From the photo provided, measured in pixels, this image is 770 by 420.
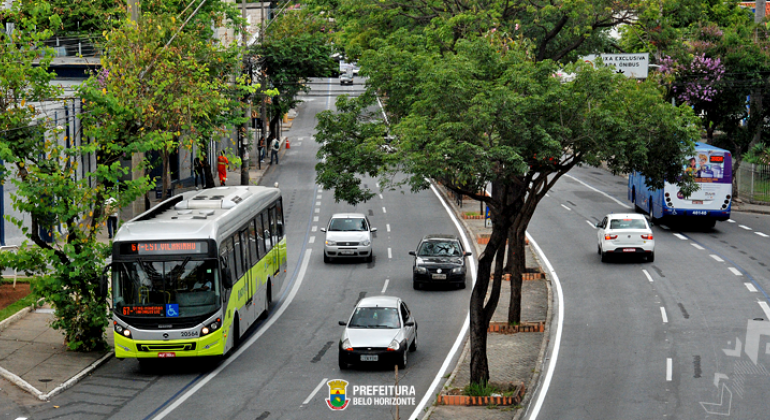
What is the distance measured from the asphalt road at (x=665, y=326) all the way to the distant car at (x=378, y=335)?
3489mm

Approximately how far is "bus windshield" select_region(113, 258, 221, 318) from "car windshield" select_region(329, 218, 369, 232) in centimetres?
1533

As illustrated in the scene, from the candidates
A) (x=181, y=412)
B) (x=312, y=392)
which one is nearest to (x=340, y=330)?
(x=312, y=392)

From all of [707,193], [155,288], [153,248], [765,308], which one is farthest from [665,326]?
[707,193]

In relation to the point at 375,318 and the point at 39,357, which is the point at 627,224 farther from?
the point at 39,357

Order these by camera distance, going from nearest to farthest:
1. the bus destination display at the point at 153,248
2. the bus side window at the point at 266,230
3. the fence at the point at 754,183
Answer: the bus destination display at the point at 153,248 → the bus side window at the point at 266,230 → the fence at the point at 754,183

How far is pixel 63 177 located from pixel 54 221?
1147 millimetres

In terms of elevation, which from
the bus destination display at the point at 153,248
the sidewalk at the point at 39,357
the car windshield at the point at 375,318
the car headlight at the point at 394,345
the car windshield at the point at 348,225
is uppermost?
the bus destination display at the point at 153,248

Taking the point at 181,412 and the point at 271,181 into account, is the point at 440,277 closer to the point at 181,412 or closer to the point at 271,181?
the point at 181,412

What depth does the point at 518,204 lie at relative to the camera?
2069cm

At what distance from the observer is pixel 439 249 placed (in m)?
31.5

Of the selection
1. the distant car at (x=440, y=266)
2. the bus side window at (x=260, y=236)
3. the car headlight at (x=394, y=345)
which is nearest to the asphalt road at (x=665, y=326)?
the car headlight at (x=394, y=345)

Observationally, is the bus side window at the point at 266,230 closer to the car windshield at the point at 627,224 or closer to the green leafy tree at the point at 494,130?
the green leafy tree at the point at 494,130

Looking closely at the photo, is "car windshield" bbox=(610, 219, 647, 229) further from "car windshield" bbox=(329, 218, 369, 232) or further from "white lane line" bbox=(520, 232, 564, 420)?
"car windshield" bbox=(329, 218, 369, 232)

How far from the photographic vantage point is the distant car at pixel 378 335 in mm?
21062
